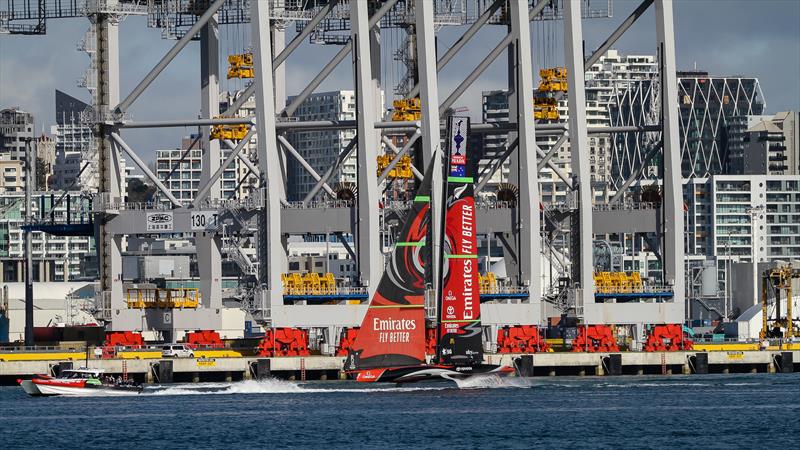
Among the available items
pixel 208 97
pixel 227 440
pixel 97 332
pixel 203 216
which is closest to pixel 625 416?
pixel 227 440

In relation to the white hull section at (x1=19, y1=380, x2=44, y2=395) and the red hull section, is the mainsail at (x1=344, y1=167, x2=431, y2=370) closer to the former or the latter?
the white hull section at (x1=19, y1=380, x2=44, y2=395)

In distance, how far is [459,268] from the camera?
67.8 m

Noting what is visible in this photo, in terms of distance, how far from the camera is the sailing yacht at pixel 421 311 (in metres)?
66.9

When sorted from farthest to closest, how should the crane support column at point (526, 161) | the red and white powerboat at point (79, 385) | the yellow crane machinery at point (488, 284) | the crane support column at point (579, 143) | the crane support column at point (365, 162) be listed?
the yellow crane machinery at point (488, 284) → the crane support column at point (579, 143) → the crane support column at point (526, 161) → the crane support column at point (365, 162) → the red and white powerboat at point (79, 385)

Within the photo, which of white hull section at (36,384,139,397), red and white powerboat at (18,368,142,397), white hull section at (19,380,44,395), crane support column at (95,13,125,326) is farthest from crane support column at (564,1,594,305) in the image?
white hull section at (19,380,44,395)

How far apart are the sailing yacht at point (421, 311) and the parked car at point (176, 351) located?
54.5 ft

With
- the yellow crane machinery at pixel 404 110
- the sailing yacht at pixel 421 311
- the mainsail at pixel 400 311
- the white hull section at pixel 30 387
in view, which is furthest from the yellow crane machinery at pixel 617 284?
the white hull section at pixel 30 387

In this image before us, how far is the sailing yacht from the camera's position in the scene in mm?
66875

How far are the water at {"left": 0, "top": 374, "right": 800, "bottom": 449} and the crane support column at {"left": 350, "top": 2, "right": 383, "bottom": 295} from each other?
5.46m

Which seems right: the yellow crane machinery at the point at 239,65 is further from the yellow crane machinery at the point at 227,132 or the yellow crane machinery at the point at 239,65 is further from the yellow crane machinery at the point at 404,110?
the yellow crane machinery at the point at 404,110

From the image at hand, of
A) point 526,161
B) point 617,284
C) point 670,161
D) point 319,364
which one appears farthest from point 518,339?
point 670,161

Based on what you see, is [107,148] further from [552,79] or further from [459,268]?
[459,268]

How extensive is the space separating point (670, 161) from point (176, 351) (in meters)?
23.7

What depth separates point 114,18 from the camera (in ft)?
281
